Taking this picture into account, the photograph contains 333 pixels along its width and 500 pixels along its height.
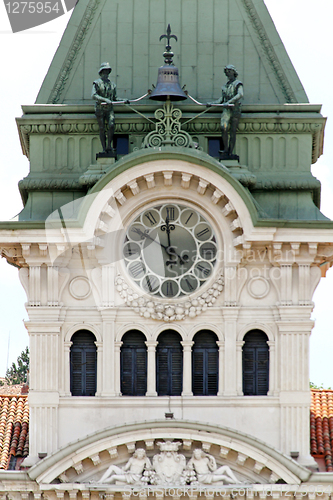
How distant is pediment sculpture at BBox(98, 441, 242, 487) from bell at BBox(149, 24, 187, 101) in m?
10.9

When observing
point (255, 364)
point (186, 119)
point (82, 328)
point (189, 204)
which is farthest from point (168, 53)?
point (255, 364)

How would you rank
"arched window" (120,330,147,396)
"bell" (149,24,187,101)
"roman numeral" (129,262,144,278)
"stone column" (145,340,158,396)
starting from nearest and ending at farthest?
1. "stone column" (145,340,158,396)
2. "arched window" (120,330,147,396)
3. "roman numeral" (129,262,144,278)
4. "bell" (149,24,187,101)

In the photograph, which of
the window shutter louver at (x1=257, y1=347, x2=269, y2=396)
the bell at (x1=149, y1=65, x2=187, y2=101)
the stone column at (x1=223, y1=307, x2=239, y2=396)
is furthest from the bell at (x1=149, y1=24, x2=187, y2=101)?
the window shutter louver at (x1=257, y1=347, x2=269, y2=396)

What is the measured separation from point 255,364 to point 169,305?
322 centimetres

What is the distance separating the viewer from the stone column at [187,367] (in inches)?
1709

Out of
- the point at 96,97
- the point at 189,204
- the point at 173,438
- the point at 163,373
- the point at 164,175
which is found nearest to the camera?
the point at 173,438

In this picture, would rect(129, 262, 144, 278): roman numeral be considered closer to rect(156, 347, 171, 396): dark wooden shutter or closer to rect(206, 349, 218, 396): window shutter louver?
rect(156, 347, 171, 396): dark wooden shutter

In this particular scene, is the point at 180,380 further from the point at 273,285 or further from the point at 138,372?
the point at 273,285

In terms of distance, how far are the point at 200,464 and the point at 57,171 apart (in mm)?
10490

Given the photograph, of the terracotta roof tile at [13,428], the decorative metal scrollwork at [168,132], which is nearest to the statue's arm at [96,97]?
the decorative metal scrollwork at [168,132]

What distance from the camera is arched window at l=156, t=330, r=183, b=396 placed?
144 feet

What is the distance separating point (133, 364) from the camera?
43781 millimetres

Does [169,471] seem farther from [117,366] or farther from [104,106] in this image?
[104,106]

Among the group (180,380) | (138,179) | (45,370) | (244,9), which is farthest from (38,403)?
(244,9)
